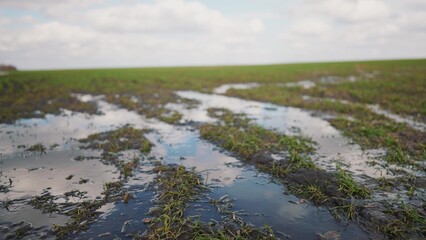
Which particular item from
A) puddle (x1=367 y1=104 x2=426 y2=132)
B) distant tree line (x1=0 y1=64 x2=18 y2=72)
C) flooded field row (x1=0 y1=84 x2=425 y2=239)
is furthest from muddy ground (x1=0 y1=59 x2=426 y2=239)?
distant tree line (x1=0 y1=64 x2=18 y2=72)

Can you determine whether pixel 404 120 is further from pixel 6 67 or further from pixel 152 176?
pixel 6 67

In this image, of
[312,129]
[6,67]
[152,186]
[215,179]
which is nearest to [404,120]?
[312,129]

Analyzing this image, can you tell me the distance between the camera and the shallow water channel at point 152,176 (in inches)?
281

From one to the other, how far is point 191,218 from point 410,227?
5.16 meters

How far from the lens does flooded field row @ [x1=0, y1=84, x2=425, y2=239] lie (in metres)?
7.01

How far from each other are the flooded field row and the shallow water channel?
0.03m

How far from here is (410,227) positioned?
6.86 metres

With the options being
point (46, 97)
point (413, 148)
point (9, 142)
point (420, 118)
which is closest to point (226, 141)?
point (413, 148)

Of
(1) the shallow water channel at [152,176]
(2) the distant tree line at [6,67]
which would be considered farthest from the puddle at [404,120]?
(2) the distant tree line at [6,67]

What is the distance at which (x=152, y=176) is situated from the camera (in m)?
10.1

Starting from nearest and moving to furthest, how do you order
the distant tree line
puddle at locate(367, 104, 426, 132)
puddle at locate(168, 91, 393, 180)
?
puddle at locate(168, 91, 393, 180) < puddle at locate(367, 104, 426, 132) < the distant tree line

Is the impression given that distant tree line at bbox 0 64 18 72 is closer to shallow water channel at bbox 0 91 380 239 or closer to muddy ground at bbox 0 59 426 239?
shallow water channel at bbox 0 91 380 239

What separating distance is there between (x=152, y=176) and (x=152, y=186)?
867mm

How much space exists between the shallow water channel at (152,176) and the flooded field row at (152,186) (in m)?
0.03
